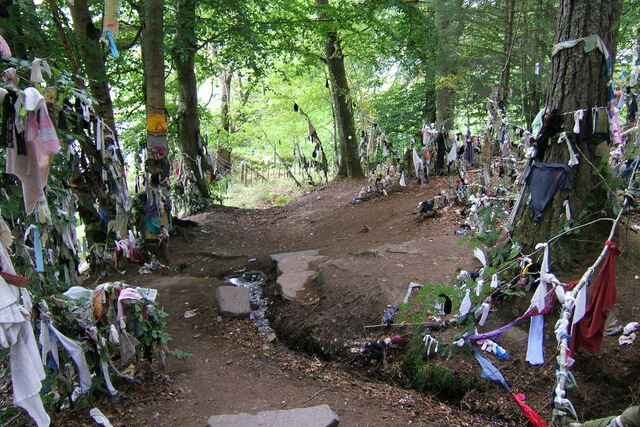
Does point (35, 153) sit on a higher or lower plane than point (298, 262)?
higher

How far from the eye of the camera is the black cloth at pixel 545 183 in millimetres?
4359

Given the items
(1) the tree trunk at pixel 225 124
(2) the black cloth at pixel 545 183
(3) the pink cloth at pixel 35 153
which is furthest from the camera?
(1) the tree trunk at pixel 225 124

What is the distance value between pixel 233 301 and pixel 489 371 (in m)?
3.53

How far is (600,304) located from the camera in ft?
11.4

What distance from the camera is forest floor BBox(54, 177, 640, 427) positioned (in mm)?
3645

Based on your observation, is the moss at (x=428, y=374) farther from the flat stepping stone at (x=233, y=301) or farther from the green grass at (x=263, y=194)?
the green grass at (x=263, y=194)

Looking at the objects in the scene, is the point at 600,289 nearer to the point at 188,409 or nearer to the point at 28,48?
the point at 188,409

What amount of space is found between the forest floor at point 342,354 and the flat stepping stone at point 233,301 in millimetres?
113

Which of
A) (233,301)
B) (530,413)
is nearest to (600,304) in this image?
(530,413)

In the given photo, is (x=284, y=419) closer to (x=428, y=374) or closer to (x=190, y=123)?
(x=428, y=374)

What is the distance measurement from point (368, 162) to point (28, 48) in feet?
31.0

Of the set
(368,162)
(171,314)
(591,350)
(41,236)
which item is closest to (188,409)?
(41,236)

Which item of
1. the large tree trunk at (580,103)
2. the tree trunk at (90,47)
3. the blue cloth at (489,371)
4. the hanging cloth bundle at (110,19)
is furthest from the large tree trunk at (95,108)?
the large tree trunk at (580,103)

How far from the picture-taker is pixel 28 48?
654 cm
